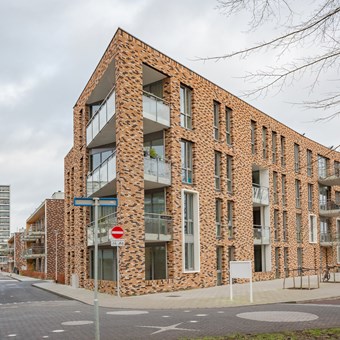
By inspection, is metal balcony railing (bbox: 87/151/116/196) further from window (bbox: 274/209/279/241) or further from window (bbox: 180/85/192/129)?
window (bbox: 274/209/279/241)

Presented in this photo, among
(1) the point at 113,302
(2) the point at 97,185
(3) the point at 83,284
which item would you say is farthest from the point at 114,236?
(3) the point at 83,284

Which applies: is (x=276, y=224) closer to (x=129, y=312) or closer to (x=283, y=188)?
(x=283, y=188)

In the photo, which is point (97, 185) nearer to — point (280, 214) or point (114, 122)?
point (114, 122)

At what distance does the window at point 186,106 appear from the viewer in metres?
25.9

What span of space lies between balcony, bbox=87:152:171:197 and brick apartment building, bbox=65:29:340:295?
5 cm

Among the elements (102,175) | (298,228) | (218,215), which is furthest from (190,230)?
(298,228)

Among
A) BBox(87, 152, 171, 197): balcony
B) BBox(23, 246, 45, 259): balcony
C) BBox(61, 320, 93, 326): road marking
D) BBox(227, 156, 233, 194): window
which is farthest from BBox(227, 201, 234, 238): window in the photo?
BBox(23, 246, 45, 259): balcony

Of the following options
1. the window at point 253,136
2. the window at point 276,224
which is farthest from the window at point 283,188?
the window at point 253,136

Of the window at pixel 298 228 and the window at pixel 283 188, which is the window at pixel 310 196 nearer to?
the window at pixel 298 228

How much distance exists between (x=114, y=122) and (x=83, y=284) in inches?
403

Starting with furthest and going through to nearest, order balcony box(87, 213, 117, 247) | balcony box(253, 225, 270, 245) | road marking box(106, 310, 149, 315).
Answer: balcony box(253, 225, 270, 245) < balcony box(87, 213, 117, 247) < road marking box(106, 310, 149, 315)

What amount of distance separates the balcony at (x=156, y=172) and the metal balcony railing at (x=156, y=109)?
1.86 meters

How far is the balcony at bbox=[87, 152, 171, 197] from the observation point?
901 inches

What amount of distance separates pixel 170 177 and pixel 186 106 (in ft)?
14.4
